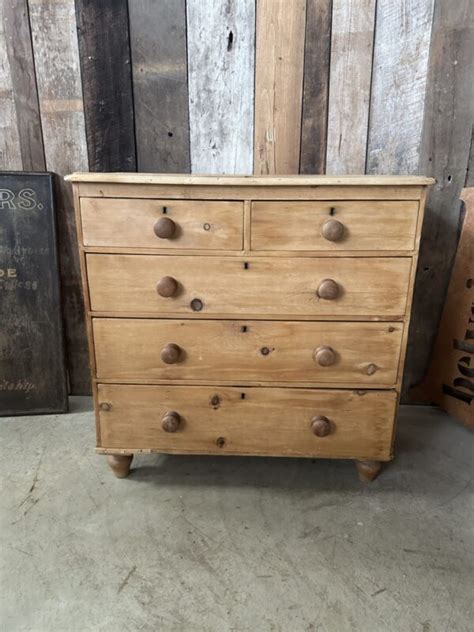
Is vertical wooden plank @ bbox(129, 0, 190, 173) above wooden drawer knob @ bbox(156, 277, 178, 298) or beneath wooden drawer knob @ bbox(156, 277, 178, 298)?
above

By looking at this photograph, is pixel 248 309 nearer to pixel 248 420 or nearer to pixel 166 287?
pixel 166 287

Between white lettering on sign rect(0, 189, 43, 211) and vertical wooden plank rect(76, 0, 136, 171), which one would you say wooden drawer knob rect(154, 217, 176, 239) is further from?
white lettering on sign rect(0, 189, 43, 211)

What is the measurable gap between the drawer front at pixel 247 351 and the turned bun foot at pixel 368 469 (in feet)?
1.07

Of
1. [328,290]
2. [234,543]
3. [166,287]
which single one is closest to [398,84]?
[328,290]

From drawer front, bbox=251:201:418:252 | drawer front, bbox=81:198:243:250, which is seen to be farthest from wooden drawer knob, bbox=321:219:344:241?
drawer front, bbox=81:198:243:250

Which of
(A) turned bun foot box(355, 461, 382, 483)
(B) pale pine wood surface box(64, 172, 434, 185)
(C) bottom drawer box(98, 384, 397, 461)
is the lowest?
(A) turned bun foot box(355, 461, 382, 483)

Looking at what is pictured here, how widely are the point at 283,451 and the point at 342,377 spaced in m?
0.33

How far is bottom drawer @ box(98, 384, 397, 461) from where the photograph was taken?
1.40 meters

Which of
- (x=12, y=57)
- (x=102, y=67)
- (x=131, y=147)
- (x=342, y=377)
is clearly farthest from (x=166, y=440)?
(x=12, y=57)

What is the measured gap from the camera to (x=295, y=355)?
1364mm

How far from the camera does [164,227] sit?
123cm

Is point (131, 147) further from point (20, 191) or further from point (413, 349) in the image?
point (413, 349)

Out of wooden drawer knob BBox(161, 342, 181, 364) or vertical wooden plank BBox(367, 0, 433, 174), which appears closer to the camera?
wooden drawer knob BBox(161, 342, 181, 364)

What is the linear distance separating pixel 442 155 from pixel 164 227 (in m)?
1.26
